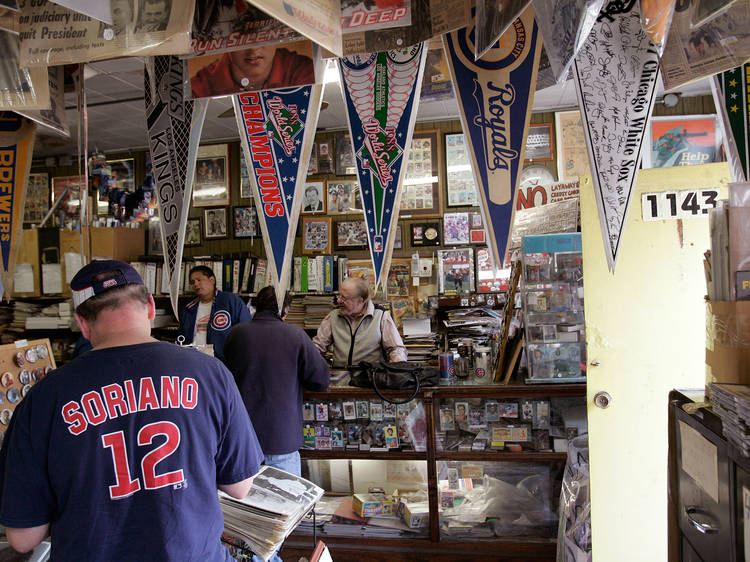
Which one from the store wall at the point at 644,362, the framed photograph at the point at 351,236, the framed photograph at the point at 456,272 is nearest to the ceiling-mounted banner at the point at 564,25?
the store wall at the point at 644,362

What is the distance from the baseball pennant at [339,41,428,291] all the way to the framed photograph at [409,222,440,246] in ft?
10.8

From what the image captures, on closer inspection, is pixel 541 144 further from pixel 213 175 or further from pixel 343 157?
pixel 213 175

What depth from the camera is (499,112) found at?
1.82m

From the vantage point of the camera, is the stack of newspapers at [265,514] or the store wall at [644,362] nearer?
the stack of newspapers at [265,514]

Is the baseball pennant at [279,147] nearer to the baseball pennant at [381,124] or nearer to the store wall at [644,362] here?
the baseball pennant at [381,124]

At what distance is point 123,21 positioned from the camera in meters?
1.51

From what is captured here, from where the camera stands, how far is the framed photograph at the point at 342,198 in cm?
541

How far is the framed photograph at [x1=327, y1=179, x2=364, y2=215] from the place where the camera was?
5410 millimetres

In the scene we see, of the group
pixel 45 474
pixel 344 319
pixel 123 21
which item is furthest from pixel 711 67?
pixel 344 319

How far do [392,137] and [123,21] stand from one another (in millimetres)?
947

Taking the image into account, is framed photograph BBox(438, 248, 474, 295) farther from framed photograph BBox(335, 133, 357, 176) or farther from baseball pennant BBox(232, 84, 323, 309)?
A: baseball pennant BBox(232, 84, 323, 309)

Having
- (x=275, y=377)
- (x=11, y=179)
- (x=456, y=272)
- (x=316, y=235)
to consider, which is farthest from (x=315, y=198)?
(x=11, y=179)

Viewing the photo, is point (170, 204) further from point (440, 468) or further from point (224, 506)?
point (440, 468)

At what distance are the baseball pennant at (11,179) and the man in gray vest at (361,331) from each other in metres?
1.87
